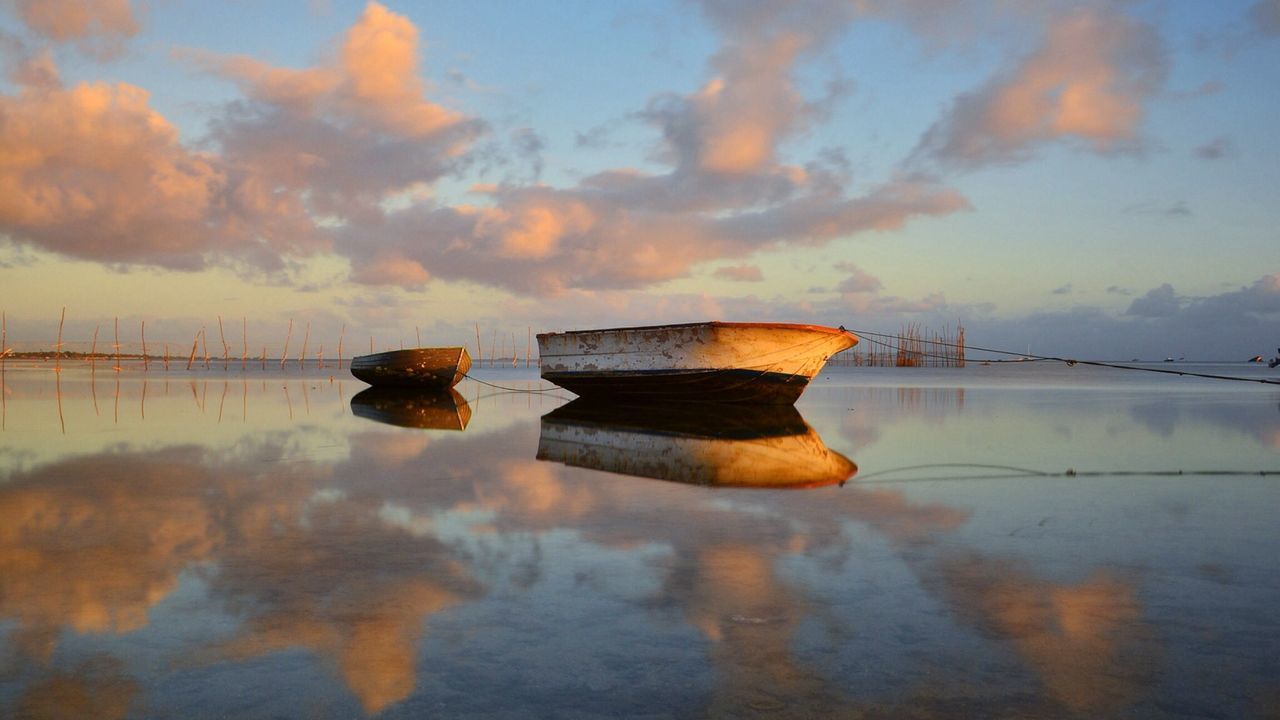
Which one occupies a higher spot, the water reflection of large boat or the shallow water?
the shallow water

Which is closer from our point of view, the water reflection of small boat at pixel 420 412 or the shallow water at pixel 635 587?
the shallow water at pixel 635 587

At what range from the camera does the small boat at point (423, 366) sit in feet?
79.2

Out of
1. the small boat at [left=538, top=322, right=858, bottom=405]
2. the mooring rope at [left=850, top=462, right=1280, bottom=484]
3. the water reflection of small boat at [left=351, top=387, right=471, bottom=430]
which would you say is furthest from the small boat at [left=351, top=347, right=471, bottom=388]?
the mooring rope at [left=850, top=462, right=1280, bottom=484]

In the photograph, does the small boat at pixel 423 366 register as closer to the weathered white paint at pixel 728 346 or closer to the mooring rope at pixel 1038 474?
the weathered white paint at pixel 728 346

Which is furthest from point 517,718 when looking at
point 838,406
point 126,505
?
point 838,406

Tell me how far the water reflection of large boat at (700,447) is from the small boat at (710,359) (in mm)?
997

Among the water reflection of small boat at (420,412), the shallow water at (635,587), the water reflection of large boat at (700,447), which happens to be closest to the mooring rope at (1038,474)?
the shallow water at (635,587)

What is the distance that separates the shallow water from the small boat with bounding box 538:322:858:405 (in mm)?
7407

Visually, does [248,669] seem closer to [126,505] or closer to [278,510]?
[278,510]

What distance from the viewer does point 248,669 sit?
2641 millimetres

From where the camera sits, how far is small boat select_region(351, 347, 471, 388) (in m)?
24.1

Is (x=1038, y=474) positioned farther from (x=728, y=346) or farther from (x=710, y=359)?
(x=710, y=359)

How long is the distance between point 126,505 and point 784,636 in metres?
5.02

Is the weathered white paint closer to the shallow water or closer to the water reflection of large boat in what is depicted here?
the water reflection of large boat
